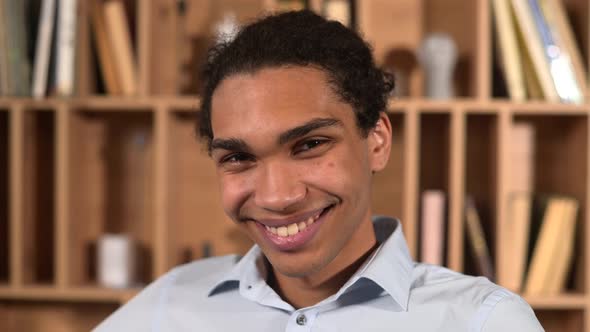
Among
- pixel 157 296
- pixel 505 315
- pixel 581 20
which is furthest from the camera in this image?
pixel 581 20

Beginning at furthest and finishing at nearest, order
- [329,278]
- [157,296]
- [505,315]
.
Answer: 1. [157,296]
2. [329,278]
3. [505,315]

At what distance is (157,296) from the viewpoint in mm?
1325

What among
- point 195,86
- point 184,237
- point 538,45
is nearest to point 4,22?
point 195,86

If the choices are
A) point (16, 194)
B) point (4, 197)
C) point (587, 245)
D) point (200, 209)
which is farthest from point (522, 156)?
point (4, 197)

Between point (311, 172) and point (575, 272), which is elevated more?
point (311, 172)

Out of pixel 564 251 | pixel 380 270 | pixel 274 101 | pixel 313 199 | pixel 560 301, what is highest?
pixel 274 101

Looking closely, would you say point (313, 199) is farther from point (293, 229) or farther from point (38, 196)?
point (38, 196)

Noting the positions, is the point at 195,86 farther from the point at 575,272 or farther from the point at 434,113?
the point at 575,272

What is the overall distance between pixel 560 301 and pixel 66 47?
4.93ft

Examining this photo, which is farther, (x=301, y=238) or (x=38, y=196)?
(x=38, y=196)

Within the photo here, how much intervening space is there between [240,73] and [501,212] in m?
1.15

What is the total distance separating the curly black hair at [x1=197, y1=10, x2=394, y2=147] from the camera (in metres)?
1.12

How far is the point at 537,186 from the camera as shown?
2305mm

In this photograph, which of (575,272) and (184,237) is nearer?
(575,272)
